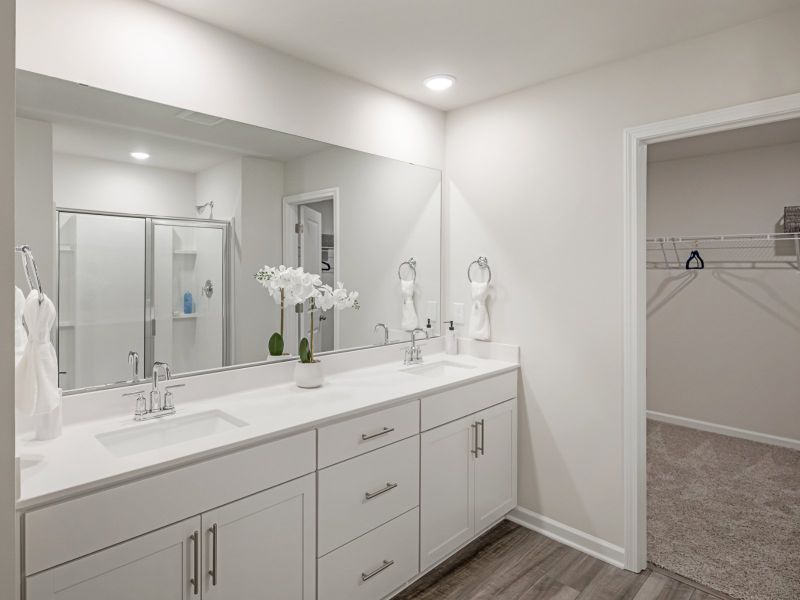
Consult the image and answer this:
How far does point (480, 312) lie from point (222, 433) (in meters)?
1.73

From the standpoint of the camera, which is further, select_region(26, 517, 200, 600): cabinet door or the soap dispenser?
the soap dispenser

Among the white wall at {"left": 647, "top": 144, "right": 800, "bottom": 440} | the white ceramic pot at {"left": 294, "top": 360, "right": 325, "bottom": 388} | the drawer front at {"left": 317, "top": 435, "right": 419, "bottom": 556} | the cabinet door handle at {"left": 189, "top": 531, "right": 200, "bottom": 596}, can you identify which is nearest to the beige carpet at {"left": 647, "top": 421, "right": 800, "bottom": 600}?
the white wall at {"left": 647, "top": 144, "right": 800, "bottom": 440}

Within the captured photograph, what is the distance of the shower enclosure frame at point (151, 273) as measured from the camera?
5.58 ft

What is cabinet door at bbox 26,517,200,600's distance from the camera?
1207mm

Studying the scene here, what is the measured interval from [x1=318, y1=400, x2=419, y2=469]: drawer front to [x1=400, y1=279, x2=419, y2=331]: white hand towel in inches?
34.0

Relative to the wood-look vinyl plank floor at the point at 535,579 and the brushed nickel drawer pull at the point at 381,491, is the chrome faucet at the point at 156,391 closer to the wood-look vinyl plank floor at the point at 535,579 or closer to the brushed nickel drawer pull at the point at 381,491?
the brushed nickel drawer pull at the point at 381,491

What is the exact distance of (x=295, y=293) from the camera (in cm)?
223

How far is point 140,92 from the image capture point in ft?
6.00

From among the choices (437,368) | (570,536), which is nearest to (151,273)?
(437,368)

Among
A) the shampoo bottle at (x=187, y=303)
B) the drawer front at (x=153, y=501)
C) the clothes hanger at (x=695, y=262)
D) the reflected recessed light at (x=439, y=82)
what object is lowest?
the drawer front at (x=153, y=501)

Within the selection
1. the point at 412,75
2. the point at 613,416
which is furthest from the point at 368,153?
the point at 613,416

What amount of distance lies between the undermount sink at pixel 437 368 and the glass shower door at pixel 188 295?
106 cm

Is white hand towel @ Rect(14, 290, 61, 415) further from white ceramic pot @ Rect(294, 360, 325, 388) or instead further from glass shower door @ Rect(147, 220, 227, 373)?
white ceramic pot @ Rect(294, 360, 325, 388)

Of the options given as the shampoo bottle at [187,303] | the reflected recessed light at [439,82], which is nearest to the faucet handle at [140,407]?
the shampoo bottle at [187,303]
